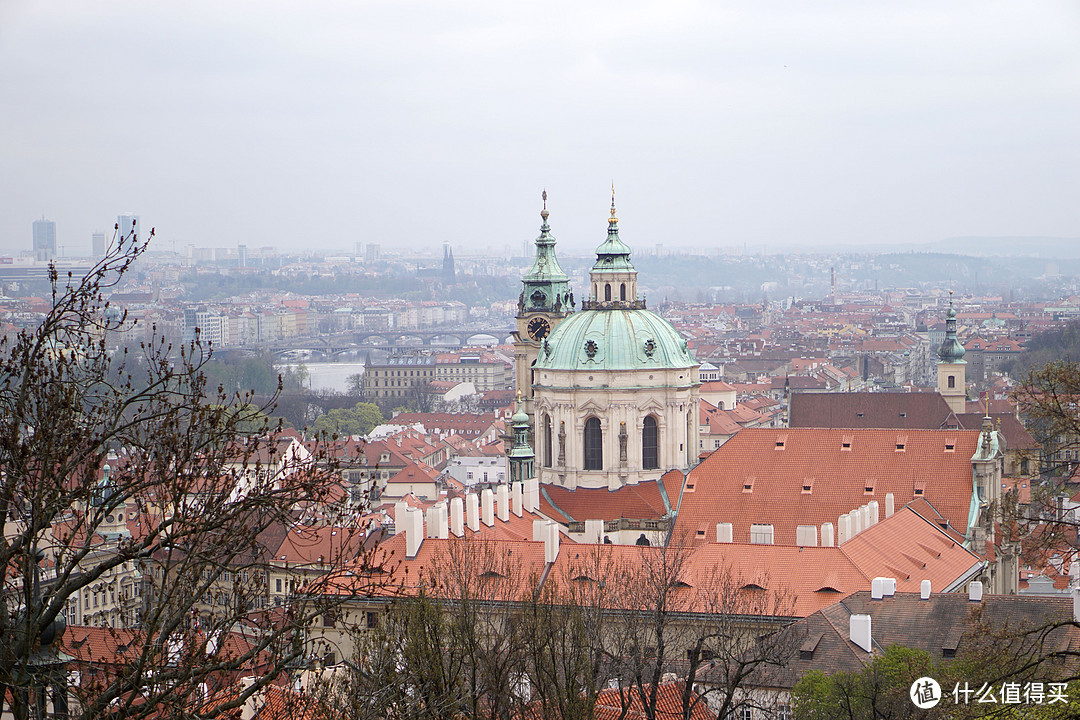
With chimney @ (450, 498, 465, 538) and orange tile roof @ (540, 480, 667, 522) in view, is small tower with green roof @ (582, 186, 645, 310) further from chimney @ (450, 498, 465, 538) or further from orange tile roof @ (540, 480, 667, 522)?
chimney @ (450, 498, 465, 538)

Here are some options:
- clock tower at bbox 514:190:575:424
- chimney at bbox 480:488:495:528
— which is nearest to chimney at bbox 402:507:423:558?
chimney at bbox 480:488:495:528

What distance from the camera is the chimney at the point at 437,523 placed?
179ft

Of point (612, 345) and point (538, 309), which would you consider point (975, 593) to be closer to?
point (612, 345)

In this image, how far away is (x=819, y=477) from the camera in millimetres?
62219

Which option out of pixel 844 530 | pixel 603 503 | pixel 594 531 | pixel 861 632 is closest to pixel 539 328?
pixel 603 503

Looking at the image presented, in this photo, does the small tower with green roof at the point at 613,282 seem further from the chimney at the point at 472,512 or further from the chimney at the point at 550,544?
the chimney at the point at 550,544

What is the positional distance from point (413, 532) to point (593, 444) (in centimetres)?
1677

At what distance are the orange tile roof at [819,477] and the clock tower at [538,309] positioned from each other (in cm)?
1858

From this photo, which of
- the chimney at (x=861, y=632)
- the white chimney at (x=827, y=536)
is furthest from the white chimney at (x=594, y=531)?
the chimney at (x=861, y=632)

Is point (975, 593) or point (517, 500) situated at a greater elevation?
point (975, 593)

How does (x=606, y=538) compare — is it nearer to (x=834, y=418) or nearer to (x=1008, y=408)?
(x=834, y=418)

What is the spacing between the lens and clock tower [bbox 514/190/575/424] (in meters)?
81.9

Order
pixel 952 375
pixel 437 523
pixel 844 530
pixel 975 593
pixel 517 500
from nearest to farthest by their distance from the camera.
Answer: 1. pixel 975 593
2. pixel 437 523
3. pixel 844 530
4. pixel 517 500
5. pixel 952 375

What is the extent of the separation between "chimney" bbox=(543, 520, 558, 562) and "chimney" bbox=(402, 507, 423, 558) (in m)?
3.72
